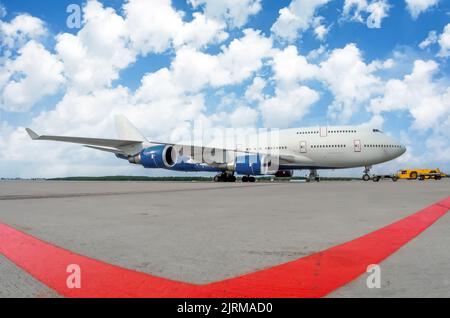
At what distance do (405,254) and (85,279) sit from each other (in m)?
2.87

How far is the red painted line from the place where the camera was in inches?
95.0

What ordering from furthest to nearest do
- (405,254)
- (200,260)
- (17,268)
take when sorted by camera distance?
(405,254)
(200,260)
(17,268)

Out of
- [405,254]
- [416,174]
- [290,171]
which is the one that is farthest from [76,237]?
[416,174]

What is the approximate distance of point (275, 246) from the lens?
3990mm

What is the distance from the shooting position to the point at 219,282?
262 cm

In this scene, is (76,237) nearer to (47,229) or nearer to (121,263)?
(47,229)

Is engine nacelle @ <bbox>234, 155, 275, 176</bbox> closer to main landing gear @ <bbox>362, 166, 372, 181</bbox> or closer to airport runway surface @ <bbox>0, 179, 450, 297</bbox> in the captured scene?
main landing gear @ <bbox>362, 166, 372, 181</bbox>

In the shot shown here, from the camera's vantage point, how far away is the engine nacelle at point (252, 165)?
89.5ft

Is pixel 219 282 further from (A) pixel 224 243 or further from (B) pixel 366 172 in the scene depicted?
(B) pixel 366 172

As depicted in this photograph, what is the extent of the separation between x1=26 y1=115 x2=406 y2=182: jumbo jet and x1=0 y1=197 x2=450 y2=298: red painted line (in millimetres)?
22827

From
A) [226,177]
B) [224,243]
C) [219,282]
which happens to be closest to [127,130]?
[226,177]

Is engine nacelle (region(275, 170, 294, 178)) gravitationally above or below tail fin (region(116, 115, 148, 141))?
below

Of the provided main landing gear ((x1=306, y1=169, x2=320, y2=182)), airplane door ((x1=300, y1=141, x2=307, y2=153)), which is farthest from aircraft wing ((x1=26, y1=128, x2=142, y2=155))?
main landing gear ((x1=306, y1=169, x2=320, y2=182))

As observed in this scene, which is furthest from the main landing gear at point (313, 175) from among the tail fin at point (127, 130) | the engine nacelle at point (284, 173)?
the tail fin at point (127, 130)
